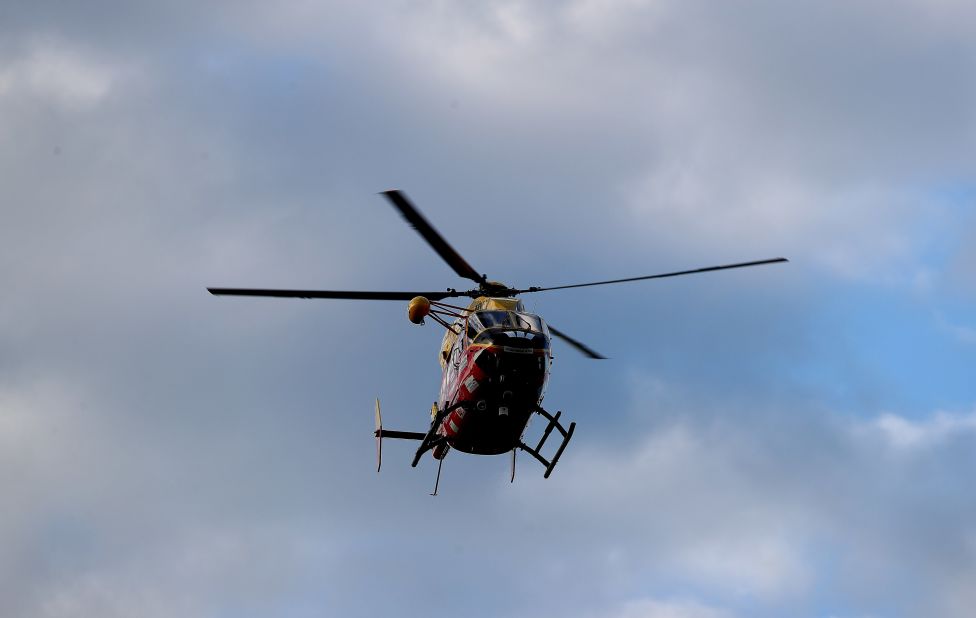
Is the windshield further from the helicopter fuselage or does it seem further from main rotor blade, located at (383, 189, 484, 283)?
main rotor blade, located at (383, 189, 484, 283)

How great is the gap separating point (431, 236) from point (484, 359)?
4359 mm

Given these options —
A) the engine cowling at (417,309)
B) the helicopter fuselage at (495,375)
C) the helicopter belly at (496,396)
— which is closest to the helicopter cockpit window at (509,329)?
the helicopter fuselage at (495,375)

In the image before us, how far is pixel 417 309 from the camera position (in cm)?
4119

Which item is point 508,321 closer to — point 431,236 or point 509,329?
point 509,329

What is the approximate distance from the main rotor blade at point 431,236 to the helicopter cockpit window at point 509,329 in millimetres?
2097

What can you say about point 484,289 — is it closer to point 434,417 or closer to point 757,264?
point 434,417

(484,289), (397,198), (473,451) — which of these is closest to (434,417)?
(473,451)

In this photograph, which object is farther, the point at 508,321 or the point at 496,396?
the point at 508,321

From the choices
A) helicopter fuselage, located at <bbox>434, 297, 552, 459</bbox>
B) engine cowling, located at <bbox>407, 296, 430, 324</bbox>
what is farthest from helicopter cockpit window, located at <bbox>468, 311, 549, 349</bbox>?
engine cowling, located at <bbox>407, 296, 430, 324</bbox>

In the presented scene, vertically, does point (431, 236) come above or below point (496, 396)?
above

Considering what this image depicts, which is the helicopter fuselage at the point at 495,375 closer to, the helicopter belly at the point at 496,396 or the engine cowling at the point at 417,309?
the helicopter belly at the point at 496,396

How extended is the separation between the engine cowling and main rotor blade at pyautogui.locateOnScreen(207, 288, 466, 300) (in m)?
1.58

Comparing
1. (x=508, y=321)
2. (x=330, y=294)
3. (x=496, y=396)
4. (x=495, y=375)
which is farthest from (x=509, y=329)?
(x=330, y=294)

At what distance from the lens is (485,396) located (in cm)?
4138
